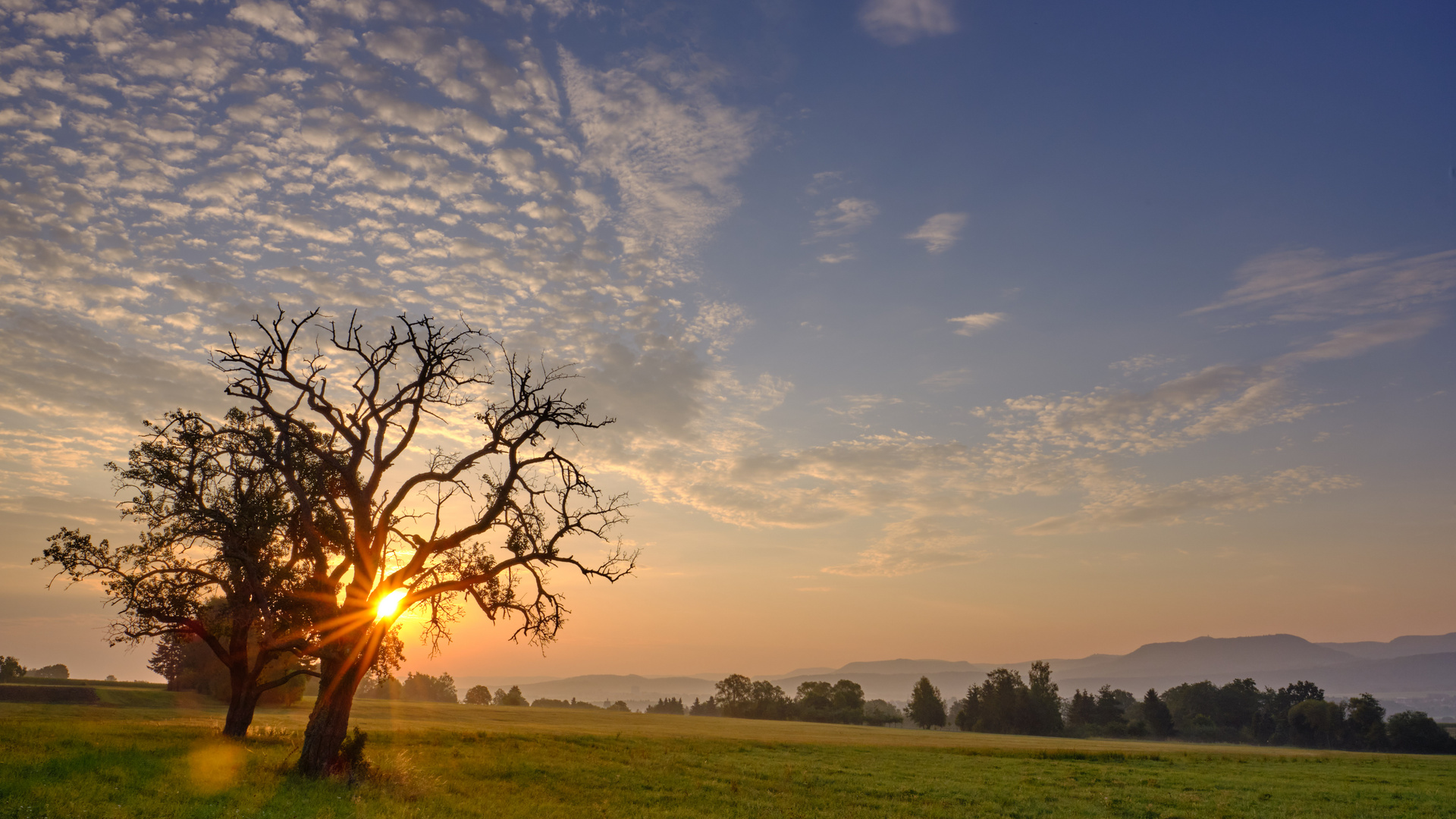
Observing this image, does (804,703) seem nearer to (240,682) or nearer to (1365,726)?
(1365,726)

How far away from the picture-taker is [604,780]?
87.5 ft

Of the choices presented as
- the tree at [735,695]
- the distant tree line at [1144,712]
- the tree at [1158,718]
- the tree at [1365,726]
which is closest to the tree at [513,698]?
the tree at [735,695]

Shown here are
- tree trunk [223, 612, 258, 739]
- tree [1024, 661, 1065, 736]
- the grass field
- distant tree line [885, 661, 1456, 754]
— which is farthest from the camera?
tree [1024, 661, 1065, 736]

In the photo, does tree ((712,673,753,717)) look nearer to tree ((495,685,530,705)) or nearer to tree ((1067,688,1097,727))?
tree ((495,685,530,705))

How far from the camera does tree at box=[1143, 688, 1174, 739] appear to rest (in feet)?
410

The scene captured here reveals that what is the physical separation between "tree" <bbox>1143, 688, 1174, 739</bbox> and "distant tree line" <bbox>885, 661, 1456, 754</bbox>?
0.13m

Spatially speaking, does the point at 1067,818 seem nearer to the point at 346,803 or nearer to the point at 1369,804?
the point at 1369,804

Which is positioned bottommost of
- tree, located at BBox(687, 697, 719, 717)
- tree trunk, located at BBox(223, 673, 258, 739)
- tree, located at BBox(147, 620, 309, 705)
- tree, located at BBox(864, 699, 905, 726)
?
tree, located at BBox(687, 697, 719, 717)

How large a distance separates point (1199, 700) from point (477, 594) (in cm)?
15846

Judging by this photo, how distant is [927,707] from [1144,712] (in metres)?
39.3

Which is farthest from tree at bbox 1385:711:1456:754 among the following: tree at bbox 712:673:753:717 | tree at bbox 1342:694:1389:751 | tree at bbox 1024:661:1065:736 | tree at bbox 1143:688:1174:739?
tree at bbox 712:673:753:717

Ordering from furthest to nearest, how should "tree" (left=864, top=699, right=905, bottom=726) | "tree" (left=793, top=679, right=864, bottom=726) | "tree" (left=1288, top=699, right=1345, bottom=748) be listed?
"tree" (left=864, top=699, right=905, bottom=726) < "tree" (left=793, top=679, right=864, bottom=726) < "tree" (left=1288, top=699, right=1345, bottom=748)

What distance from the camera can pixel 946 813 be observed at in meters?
24.1

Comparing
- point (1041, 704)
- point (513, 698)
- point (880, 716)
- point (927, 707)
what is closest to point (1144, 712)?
point (1041, 704)
